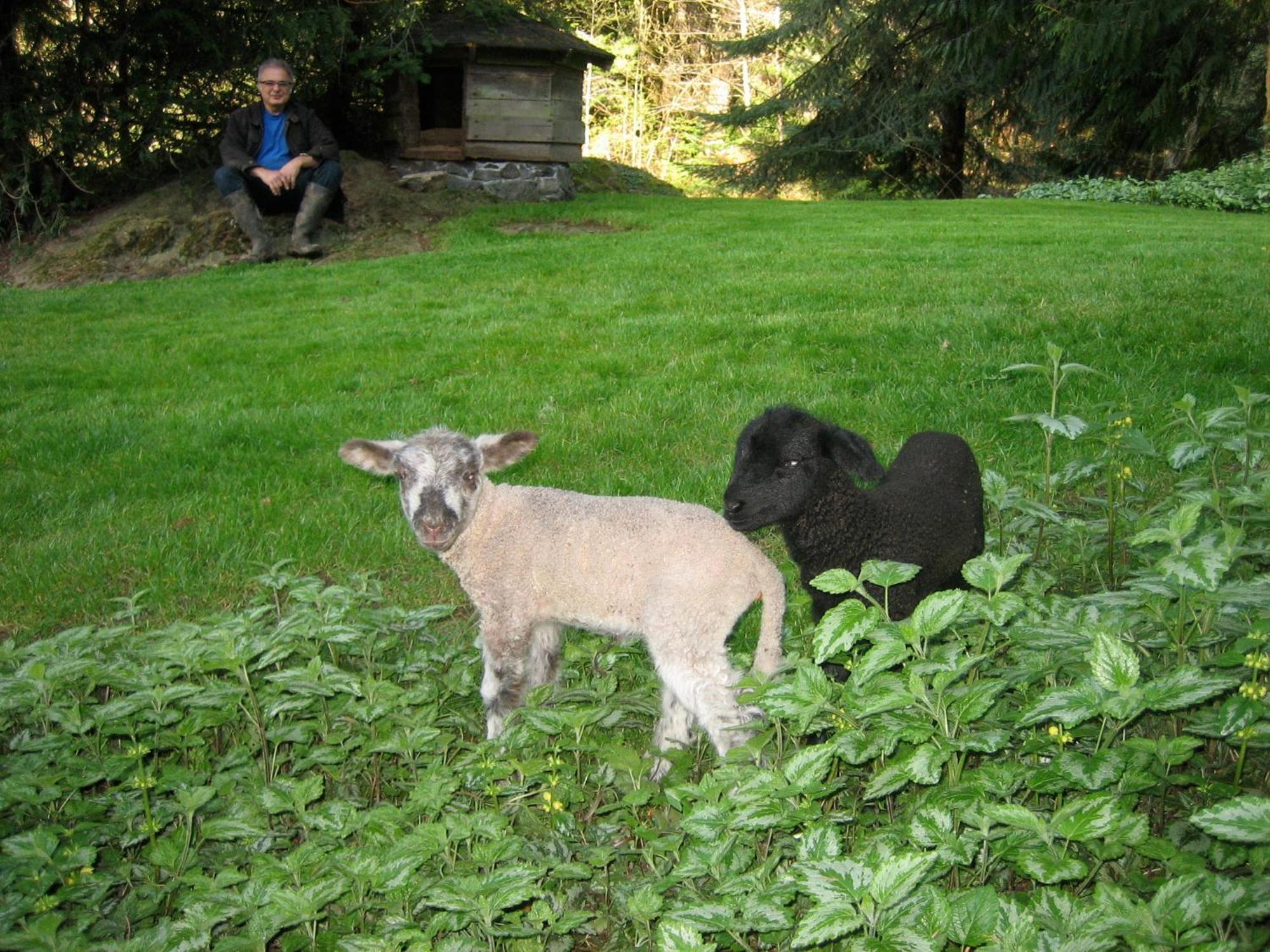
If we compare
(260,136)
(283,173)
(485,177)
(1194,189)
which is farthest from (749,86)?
(283,173)

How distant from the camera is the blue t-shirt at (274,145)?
13.4 meters

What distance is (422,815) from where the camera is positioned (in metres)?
3.33

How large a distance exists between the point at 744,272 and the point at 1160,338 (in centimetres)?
452

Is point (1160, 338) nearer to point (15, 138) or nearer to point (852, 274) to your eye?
point (852, 274)

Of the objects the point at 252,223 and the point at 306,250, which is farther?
the point at 306,250

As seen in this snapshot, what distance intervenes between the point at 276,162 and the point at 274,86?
940 mm

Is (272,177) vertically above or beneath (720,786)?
above

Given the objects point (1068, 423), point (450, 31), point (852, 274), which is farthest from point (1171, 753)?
point (450, 31)

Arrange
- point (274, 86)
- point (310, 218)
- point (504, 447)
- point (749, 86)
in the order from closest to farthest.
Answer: point (504, 447), point (274, 86), point (310, 218), point (749, 86)

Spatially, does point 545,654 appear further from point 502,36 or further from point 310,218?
point 502,36

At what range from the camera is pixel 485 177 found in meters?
Answer: 17.0

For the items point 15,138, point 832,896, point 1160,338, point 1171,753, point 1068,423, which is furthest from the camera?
point 15,138

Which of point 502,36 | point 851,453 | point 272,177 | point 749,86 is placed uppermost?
point 749,86

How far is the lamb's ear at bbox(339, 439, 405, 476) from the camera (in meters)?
4.20
